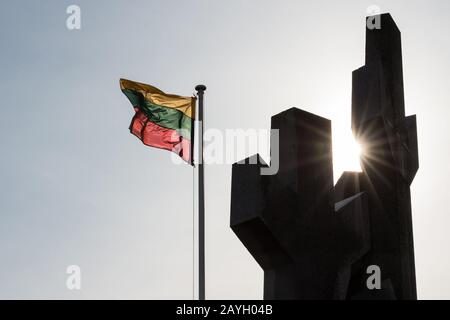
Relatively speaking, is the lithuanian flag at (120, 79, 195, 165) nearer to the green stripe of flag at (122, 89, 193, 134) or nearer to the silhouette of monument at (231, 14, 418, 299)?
the green stripe of flag at (122, 89, 193, 134)

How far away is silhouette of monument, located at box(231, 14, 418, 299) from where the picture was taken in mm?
12594

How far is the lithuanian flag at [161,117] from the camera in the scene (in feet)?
52.5

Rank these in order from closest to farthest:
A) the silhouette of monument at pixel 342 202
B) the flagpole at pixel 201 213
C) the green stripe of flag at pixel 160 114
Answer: the silhouette of monument at pixel 342 202 < the flagpole at pixel 201 213 < the green stripe of flag at pixel 160 114

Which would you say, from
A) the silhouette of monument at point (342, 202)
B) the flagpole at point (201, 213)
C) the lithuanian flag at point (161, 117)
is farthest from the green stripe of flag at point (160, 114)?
the silhouette of monument at point (342, 202)

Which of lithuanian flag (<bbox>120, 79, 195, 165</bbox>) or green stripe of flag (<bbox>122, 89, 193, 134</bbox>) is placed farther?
green stripe of flag (<bbox>122, 89, 193, 134</bbox>)

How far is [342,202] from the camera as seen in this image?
14133 mm

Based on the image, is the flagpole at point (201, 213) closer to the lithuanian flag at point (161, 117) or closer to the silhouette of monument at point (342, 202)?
the lithuanian flag at point (161, 117)

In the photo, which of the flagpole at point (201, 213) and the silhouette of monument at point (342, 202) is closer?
the silhouette of monument at point (342, 202)

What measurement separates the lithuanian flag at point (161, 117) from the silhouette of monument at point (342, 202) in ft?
10.3

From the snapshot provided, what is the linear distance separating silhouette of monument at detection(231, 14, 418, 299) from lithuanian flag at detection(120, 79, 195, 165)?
3.15m

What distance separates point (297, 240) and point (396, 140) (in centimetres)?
337

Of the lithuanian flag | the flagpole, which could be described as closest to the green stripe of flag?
the lithuanian flag
